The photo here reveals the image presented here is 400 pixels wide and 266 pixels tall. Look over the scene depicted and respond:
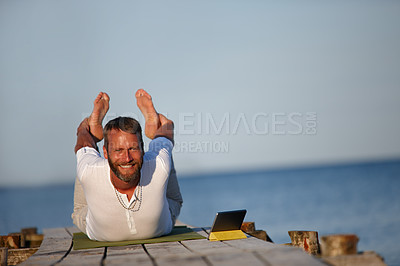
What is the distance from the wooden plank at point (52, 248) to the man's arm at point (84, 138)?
1059mm

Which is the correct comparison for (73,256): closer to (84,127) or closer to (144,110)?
(84,127)

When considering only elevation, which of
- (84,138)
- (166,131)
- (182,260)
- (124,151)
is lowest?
(182,260)

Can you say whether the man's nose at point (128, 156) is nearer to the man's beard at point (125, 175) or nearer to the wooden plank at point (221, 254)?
the man's beard at point (125, 175)

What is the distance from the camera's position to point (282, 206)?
1210 inches

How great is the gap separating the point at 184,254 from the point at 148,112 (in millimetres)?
2687

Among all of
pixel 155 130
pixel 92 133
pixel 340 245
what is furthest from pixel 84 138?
pixel 340 245

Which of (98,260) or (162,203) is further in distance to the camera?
(162,203)

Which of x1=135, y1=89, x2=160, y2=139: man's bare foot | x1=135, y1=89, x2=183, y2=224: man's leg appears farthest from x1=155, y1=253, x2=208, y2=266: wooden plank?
x1=135, y1=89, x2=160, y2=139: man's bare foot

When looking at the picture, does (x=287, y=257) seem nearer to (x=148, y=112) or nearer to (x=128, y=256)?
(x=128, y=256)

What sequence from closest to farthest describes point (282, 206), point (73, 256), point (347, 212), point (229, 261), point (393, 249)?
point (229, 261), point (73, 256), point (393, 249), point (347, 212), point (282, 206)

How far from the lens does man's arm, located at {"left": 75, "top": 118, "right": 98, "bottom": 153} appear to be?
6.18 m

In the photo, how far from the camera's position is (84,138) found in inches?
249

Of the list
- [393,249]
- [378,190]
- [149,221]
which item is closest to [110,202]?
[149,221]

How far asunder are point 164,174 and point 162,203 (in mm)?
316
